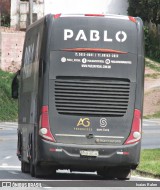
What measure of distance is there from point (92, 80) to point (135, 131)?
5.33 ft

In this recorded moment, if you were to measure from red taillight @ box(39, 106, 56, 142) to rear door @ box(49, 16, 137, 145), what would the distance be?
109 mm

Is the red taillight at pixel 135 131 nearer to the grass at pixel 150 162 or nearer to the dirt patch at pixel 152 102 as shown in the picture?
the grass at pixel 150 162

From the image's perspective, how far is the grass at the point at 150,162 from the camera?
93.7ft

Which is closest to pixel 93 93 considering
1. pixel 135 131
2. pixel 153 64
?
pixel 135 131

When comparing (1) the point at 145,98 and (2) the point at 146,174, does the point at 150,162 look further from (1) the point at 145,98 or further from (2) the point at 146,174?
(1) the point at 145,98

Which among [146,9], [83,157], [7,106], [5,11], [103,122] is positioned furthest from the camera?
[5,11]

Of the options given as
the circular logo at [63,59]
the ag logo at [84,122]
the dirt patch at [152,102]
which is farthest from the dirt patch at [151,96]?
the circular logo at [63,59]

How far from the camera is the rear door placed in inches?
1001

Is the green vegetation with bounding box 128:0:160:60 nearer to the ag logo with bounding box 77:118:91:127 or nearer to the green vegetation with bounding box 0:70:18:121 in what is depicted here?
the green vegetation with bounding box 0:70:18:121

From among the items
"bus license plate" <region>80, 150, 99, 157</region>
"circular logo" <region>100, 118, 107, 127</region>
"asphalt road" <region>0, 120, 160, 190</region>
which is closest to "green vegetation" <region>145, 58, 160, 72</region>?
"asphalt road" <region>0, 120, 160, 190</region>

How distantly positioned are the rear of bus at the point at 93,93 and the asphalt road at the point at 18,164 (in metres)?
0.63

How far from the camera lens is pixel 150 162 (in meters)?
31.0

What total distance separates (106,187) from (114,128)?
2.25 m

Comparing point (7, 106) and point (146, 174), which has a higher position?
point (146, 174)
